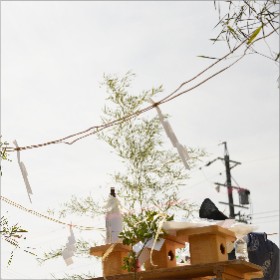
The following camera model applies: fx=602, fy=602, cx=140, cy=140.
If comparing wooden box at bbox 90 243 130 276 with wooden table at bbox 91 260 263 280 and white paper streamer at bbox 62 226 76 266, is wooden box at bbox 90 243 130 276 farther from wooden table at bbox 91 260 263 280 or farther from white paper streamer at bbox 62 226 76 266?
white paper streamer at bbox 62 226 76 266

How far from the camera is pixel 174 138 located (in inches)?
178

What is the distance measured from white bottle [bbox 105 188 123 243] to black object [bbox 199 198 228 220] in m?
0.78

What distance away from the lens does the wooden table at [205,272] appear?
4.68 m

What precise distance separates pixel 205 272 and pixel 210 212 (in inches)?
27.3

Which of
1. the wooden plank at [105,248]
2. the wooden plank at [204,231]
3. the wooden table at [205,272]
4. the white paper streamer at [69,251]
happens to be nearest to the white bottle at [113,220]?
the wooden plank at [105,248]

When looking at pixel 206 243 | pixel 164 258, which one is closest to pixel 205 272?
pixel 206 243

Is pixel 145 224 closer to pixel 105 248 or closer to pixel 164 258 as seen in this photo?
pixel 164 258

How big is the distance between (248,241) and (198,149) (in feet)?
15.1

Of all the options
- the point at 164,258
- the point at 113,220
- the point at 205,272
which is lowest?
the point at 205,272

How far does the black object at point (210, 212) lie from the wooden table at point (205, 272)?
1.74ft

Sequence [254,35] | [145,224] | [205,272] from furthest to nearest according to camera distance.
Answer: [205,272] < [145,224] < [254,35]

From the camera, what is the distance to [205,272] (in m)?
4.87

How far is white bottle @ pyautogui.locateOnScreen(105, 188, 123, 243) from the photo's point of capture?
5.25 meters

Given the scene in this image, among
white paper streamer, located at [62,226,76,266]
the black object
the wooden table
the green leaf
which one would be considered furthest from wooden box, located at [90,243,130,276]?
the green leaf
